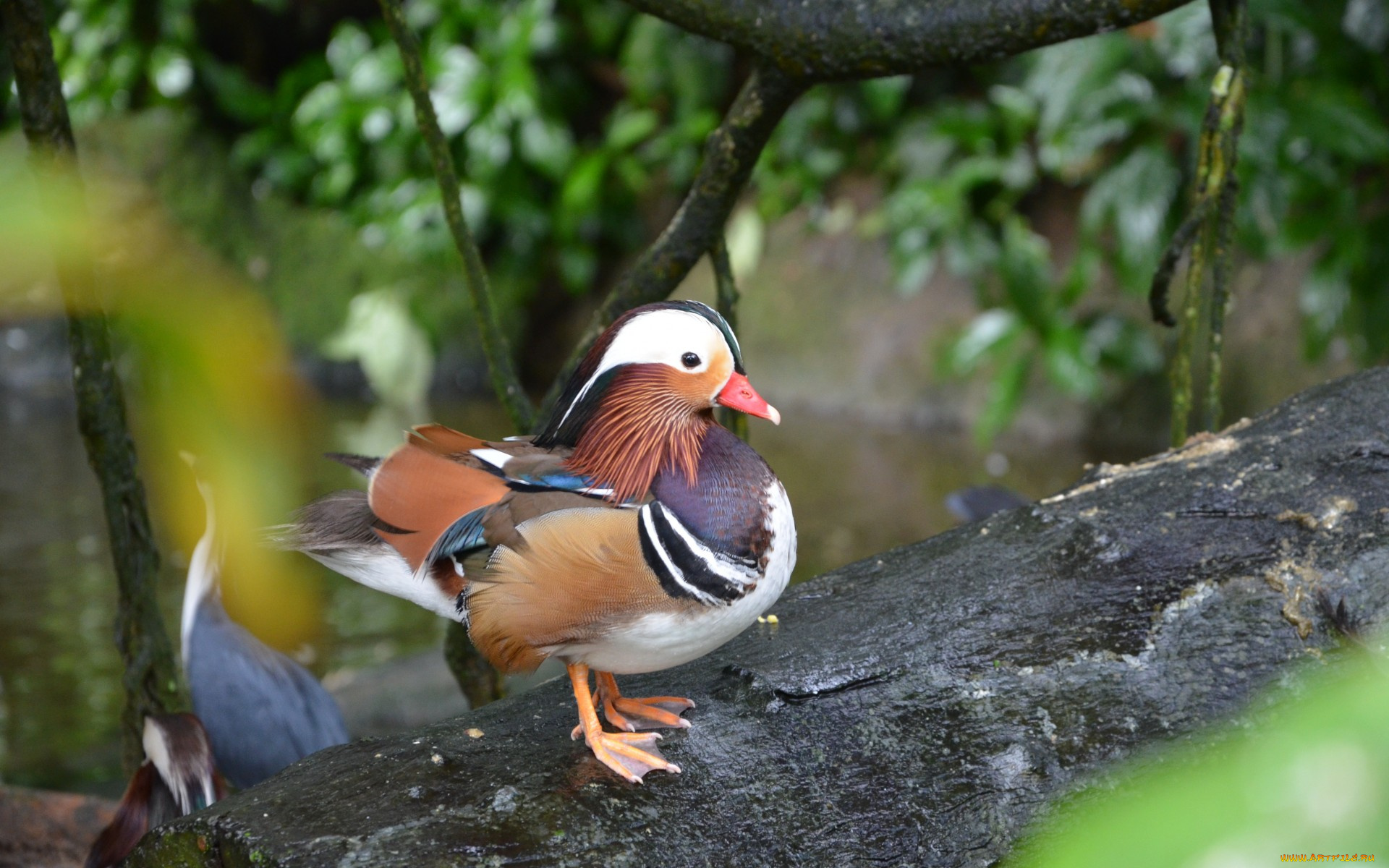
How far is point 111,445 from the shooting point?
2.01 meters

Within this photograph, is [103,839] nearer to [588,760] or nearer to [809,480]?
[588,760]

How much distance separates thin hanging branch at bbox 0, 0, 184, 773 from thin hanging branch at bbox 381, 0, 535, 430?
0.53 metres

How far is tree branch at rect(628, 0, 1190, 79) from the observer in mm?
1711

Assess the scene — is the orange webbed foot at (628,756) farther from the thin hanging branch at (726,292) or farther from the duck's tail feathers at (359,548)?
the thin hanging branch at (726,292)

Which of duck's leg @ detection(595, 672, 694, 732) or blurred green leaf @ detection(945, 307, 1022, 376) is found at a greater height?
blurred green leaf @ detection(945, 307, 1022, 376)

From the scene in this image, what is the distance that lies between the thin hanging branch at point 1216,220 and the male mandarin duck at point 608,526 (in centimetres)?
95

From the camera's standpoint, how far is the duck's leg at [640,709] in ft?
4.70

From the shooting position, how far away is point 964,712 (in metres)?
1.42

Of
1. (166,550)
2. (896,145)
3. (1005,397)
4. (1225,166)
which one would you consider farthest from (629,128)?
(1225,166)

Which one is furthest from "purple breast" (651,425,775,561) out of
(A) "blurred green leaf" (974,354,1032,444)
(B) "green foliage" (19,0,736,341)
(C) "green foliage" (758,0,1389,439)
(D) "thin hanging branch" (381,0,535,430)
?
(B) "green foliage" (19,0,736,341)

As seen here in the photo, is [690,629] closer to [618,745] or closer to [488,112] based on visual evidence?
[618,745]

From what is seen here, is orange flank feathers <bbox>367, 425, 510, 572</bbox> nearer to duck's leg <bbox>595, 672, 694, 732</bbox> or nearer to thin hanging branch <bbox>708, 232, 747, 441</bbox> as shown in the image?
duck's leg <bbox>595, 672, 694, 732</bbox>

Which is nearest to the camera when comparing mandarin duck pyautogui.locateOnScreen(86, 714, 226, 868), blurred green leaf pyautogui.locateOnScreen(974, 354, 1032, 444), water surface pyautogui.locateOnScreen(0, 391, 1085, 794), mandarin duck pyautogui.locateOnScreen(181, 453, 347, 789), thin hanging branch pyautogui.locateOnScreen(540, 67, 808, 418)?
mandarin duck pyautogui.locateOnScreen(86, 714, 226, 868)

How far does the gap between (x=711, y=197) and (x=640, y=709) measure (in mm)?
946
